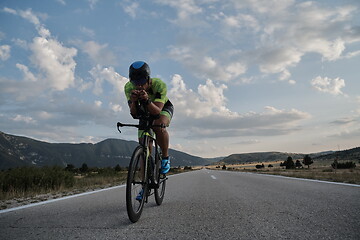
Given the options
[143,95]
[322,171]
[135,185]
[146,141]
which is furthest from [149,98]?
[322,171]

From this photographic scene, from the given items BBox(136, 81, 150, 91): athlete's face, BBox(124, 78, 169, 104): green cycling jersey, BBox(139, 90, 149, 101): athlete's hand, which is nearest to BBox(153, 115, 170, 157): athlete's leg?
BBox(124, 78, 169, 104): green cycling jersey

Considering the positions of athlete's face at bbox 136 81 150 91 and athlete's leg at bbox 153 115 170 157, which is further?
athlete's leg at bbox 153 115 170 157

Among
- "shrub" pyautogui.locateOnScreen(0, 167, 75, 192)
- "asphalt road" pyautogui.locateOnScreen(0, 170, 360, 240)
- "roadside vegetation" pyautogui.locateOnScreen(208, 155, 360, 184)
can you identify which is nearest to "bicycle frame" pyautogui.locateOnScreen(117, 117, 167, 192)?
"asphalt road" pyautogui.locateOnScreen(0, 170, 360, 240)

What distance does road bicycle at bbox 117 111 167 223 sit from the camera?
9.95 feet

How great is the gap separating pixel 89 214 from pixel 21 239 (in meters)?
1.23

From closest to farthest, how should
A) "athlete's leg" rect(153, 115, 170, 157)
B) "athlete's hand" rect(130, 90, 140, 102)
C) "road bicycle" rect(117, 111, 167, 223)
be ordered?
1. "road bicycle" rect(117, 111, 167, 223)
2. "athlete's hand" rect(130, 90, 140, 102)
3. "athlete's leg" rect(153, 115, 170, 157)

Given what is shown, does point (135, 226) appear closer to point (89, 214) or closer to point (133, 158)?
point (133, 158)

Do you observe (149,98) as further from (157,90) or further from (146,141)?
(146,141)

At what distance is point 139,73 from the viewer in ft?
11.5

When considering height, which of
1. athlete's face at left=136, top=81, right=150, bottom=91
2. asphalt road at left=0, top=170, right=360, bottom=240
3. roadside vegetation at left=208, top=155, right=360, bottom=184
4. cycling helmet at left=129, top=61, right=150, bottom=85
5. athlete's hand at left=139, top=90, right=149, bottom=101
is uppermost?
cycling helmet at left=129, top=61, right=150, bottom=85

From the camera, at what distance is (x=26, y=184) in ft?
30.9

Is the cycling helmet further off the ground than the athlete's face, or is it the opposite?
the cycling helmet

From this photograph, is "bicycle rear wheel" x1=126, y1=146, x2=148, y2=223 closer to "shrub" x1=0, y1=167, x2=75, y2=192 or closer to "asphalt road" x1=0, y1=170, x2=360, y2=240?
"asphalt road" x1=0, y1=170, x2=360, y2=240

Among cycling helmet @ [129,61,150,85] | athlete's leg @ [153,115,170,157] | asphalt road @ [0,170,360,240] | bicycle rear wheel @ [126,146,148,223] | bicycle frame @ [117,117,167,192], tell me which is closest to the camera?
asphalt road @ [0,170,360,240]
